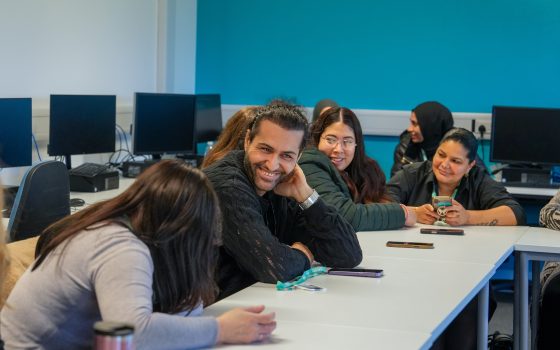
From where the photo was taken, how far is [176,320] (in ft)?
6.45

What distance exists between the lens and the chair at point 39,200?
3668 millimetres

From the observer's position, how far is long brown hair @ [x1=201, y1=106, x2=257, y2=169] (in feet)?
10.6

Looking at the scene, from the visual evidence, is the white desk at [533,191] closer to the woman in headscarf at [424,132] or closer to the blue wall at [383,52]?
the woman in headscarf at [424,132]

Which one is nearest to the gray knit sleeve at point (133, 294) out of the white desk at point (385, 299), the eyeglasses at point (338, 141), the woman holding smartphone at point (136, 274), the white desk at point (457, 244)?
the woman holding smartphone at point (136, 274)

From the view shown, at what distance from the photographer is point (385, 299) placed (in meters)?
2.62

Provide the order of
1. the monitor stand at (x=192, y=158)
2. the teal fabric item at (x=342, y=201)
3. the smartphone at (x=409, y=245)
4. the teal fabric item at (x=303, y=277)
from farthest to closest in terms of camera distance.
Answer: the monitor stand at (x=192, y=158)
the teal fabric item at (x=342, y=201)
the smartphone at (x=409, y=245)
the teal fabric item at (x=303, y=277)

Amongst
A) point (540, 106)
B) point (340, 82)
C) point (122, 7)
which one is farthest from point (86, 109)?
point (540, 106)

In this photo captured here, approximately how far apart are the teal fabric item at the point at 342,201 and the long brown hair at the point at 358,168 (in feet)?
0.32

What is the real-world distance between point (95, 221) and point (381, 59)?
547 centimetres

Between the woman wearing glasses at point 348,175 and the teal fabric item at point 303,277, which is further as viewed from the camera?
the woman wearing glasses at point 348,175

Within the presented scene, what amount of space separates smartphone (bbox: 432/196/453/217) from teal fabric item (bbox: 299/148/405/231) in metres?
0.24

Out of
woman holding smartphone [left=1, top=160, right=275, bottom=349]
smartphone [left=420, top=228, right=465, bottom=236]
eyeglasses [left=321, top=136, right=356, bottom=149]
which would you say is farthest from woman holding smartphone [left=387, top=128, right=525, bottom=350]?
woman holding smartphone [left=1, top=160, right=275, bottom=349]

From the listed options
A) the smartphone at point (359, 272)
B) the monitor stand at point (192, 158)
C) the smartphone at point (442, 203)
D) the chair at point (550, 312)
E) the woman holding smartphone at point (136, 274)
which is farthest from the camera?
the monitor stand at point (192, 158)

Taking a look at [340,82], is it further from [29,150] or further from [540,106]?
[29,150]
